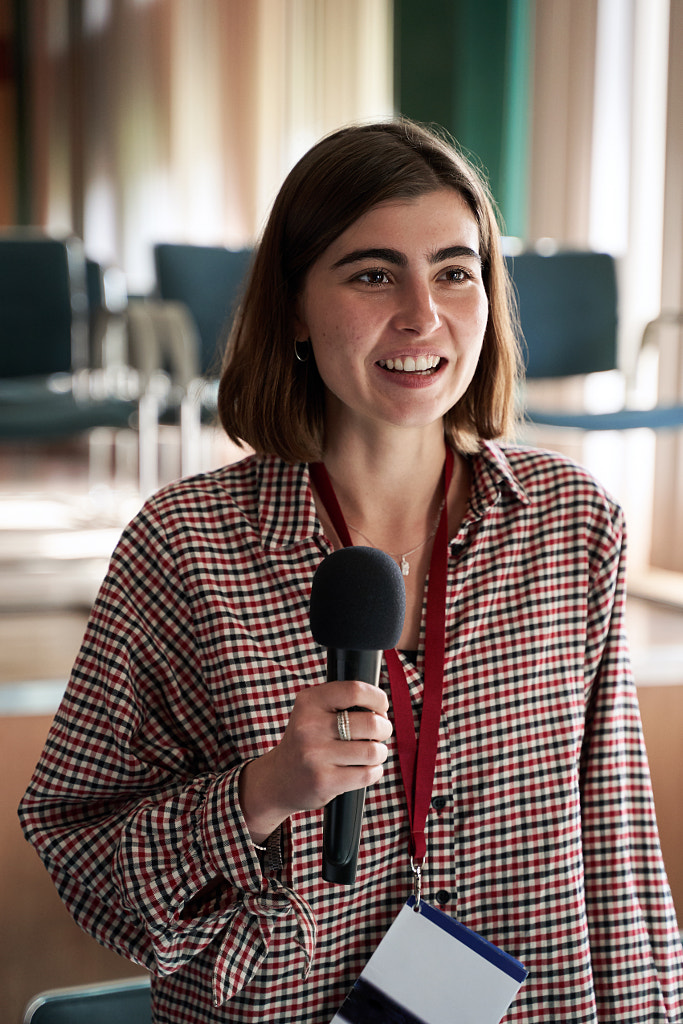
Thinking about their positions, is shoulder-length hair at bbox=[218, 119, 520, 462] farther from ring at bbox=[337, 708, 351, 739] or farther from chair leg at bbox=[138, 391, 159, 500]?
chair leg at bbox=[138, 391, 159, 500]

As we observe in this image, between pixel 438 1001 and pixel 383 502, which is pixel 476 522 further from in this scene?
pixel 438 1001

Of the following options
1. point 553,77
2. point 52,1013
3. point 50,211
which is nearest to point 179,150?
point 50,211

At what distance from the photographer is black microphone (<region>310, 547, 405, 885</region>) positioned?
729 mm

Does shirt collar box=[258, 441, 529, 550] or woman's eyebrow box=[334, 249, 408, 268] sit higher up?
woman's eyebrow box=[334, 249, 408, 268]

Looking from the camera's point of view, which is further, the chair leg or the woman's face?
the chair leg

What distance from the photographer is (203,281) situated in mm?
3594

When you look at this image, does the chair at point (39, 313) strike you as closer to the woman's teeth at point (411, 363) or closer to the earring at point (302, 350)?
the earring at point (302, 350)

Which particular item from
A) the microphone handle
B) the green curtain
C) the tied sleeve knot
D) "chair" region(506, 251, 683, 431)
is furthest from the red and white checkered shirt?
the green curtain

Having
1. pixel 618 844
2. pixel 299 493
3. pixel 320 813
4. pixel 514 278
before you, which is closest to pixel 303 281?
pixel 299 493

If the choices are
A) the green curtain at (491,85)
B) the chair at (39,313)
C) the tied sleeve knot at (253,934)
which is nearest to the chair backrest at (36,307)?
the chair at (39,313)

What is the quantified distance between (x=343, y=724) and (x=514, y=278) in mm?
2672

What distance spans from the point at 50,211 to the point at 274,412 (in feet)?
29.6

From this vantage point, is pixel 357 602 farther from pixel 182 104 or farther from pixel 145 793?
pixel 182 104

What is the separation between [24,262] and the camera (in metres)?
3.55
